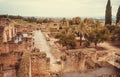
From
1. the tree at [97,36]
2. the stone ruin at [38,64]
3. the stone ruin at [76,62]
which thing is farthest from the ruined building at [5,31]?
the tree at [97,36]

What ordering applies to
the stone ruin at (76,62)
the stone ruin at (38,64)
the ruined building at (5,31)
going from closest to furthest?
the stone ruin at (38,64), the stone ruin at (76,62), the ruined building at (5,31)

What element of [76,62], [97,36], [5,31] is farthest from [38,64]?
[97,36]

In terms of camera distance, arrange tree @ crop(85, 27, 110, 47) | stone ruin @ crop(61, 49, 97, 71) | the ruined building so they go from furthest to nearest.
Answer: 1. tree @ crop(85, 27, 110, 47)
2. the ruined building
3. stone ruin @ crop(61, 49, 97, 71)

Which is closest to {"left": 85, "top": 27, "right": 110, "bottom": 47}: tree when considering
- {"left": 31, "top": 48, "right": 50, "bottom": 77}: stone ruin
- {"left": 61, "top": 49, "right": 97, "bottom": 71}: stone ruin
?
{"left": 61, "top": 49, "right": 97, "bottom": 71}: stone ruin

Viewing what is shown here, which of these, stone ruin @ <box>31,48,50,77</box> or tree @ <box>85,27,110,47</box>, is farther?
tree @ <box>85,27,110,47</box>

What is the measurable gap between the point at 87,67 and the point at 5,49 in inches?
295

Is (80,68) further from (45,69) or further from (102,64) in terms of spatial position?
(45,69)

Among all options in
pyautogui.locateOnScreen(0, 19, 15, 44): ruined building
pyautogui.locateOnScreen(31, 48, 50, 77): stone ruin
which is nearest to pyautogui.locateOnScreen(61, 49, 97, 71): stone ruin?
pyautogui.locateOnScreen(31, 48, 50, 77): stone ruin

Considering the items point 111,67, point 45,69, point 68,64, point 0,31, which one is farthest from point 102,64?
point 0,31

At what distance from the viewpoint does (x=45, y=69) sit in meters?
10.2

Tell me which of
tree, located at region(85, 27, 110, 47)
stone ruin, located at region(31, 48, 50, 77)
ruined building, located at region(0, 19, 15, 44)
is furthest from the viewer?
tree, located at region(85, 27, 110, 47)

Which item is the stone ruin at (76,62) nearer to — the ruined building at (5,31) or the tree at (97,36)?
the ruined building at (5,31)

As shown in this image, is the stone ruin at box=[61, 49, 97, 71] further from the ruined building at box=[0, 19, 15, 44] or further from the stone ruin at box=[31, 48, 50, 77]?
the ruined building at box=[0, 19, 15, 44]

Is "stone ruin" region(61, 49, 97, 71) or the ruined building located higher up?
the ruined building
